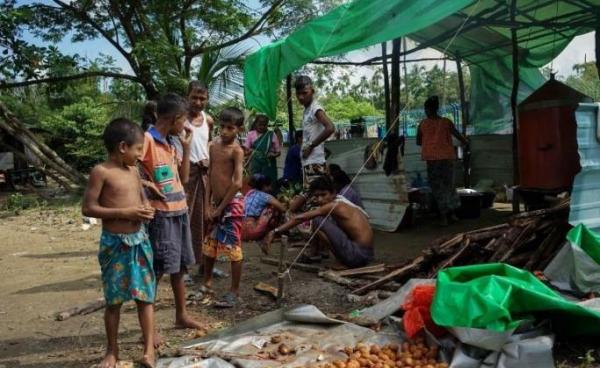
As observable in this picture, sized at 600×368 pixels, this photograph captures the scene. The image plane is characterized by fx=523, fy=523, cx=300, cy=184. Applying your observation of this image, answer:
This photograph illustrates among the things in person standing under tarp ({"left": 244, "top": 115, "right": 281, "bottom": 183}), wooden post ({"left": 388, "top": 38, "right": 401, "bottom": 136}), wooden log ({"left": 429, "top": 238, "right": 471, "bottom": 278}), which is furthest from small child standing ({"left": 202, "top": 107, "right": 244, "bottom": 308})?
person standing under tarp ({"left": 244, "top": 115, "right": 281, "bottom": 183})

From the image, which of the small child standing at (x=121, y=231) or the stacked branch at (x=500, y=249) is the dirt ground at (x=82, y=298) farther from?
the stacked branch at (x=500, y=249)

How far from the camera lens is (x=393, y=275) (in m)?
4.00

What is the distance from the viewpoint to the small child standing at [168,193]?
9.97 feet

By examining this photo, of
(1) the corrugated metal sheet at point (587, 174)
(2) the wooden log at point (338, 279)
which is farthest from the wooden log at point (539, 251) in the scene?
(2) the wooden log at point (338, 279)

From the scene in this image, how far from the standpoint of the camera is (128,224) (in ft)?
8.78

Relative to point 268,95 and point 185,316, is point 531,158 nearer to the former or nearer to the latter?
point 268,95

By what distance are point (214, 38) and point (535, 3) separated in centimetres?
710

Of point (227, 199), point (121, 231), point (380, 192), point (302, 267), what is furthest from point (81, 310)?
point (380, 192)

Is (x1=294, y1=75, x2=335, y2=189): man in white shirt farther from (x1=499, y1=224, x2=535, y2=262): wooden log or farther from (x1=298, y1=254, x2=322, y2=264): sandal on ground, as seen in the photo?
(x1=499, y1=224, x2=535, y2=262): wooden log

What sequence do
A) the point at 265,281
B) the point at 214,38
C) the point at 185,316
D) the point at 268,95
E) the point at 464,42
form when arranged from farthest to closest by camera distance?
the point at 214,38
the point at 464,42
the point at 268,95
the point at 265,281
the point at 185,316

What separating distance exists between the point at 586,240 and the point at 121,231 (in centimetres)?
269

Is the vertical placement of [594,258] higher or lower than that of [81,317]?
higher

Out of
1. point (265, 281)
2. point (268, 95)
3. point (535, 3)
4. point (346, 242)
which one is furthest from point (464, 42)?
point (265, 281)

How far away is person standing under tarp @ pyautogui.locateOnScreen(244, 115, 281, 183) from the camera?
7.76m
